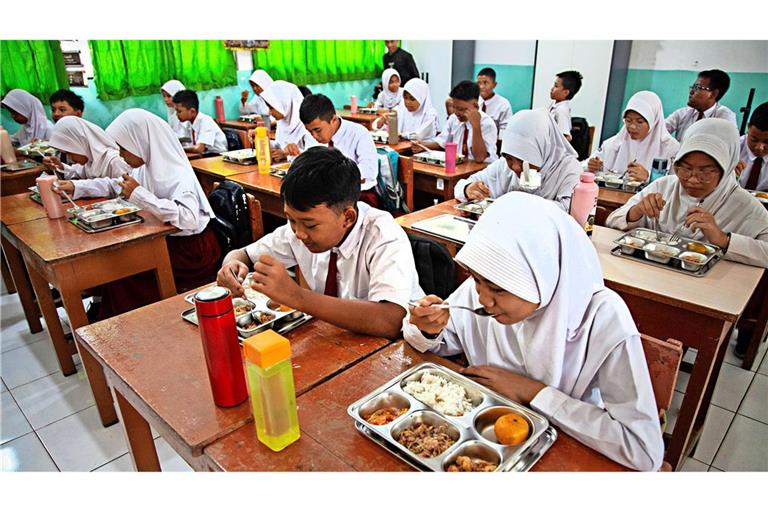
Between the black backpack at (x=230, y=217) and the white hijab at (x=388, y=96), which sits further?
the white hijab at (x=388, y=96)

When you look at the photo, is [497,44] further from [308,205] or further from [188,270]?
[308,205]

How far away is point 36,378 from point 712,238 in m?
3.32

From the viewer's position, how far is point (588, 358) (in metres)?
1.09

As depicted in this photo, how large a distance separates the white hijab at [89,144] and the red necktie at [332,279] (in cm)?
185

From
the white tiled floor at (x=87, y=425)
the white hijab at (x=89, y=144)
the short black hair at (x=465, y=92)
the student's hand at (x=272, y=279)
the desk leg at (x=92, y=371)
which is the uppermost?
the short black hair at (x=465, y=92)

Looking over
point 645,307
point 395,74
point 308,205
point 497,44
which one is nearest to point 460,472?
point 308,205

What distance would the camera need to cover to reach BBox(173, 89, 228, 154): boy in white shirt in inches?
185

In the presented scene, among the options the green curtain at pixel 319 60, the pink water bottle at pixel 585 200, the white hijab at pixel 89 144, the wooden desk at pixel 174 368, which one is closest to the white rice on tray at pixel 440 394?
the wooden desk at pixel 174 368

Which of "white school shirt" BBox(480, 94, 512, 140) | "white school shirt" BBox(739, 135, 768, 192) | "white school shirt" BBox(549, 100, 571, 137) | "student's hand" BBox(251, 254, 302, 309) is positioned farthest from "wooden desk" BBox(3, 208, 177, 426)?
"white school shirt" BBox(480, 94, 512, 140)

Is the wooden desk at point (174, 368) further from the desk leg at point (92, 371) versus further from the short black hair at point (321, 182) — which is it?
the desk leg at point (92, 371)

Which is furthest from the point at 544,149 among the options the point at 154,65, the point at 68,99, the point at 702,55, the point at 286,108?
the point at 154,65

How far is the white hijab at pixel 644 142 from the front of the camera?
11.1ft

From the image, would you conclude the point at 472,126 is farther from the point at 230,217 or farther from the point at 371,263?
the point at 371,263

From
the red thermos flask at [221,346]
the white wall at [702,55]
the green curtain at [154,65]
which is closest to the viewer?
the red thermos flask at [221,346]
